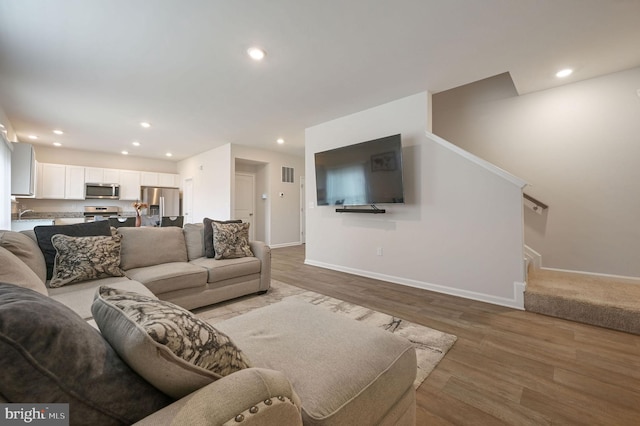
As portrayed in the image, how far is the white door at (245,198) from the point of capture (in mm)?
6738

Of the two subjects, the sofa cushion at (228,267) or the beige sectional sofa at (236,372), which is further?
the sofa cushion at (228,267)

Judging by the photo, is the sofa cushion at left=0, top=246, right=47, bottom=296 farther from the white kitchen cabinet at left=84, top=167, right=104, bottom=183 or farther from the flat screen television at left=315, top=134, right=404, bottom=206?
the white kitchen cabinet at left=84, top=167, right=104, bottom=183

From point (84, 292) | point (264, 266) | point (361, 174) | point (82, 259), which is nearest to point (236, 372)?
point (84, 292)

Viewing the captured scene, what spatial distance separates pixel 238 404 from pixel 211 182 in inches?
255

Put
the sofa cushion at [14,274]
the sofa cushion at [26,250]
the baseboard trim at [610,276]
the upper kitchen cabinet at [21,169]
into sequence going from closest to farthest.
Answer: the sofa cushion at [14,274] < the sofa cushion at [26,250] < the baseboard trim at [610,276] < the upper kitchen cabinet at [21,169]

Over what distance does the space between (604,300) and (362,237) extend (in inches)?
102

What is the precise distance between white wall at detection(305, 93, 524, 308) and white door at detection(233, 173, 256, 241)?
3.30 m

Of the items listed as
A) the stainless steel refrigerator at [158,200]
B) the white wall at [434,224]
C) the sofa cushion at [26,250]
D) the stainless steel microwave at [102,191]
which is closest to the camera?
the sofa cushion at [26,250]

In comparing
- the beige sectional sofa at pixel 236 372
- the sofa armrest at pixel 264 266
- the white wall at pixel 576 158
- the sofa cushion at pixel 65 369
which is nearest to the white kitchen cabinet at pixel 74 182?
the beige sectional sofa at pixel 236 372

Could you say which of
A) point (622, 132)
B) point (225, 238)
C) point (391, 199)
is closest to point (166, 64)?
point (225, 238)

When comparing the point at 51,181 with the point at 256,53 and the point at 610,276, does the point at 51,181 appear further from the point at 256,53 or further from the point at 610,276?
the point at 610,276

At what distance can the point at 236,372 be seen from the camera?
27.1 inches

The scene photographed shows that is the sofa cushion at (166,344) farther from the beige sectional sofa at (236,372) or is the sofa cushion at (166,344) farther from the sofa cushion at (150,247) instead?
the sofa cushion at (150,247)

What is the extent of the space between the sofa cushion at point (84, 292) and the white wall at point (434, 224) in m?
2.90
